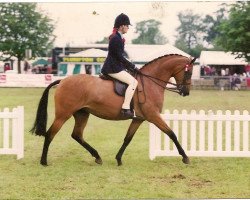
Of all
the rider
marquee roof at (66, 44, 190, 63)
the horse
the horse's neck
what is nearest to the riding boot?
the rider

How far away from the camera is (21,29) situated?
9609 millimetres

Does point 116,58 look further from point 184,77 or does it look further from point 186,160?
point 186,160

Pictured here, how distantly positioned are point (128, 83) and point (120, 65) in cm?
36

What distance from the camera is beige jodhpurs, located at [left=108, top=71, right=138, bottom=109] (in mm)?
8653

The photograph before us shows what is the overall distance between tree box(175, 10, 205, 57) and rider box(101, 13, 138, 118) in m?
1.39

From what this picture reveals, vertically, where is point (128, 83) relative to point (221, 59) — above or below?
below

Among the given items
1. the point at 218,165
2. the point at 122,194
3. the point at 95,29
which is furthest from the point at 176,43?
the point at 122,194

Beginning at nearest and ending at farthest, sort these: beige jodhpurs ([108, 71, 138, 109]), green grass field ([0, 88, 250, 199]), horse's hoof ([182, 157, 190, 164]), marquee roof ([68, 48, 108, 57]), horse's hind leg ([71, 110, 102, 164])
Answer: green grass field ([0, 88, 250, 199]), beige jodhpurs ([108, 71, 138, 109]), horse's hoof ([182, 157, 190, 164]), horse's hind leg ([71, 110, 102, 164]), marquee roof ([68, 48, 108, 57])

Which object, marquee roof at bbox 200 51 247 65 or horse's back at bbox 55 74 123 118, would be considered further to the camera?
marquee roof at bbox 200 51 247 65

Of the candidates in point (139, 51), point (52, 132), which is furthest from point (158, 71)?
point (52, 132)

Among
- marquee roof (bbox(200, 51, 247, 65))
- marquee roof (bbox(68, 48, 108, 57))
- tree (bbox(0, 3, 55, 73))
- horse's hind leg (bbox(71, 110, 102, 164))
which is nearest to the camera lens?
horse's hind leg (bbox(71, 110, 102, 164))

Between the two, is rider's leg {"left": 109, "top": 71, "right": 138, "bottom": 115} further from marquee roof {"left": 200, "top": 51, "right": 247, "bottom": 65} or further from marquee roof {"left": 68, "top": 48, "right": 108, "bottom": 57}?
marquee roof {"left": 200, "top": 51, "right": 247, "bottom": 65}

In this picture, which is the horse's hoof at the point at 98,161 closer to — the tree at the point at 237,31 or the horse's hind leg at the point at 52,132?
the horse's hind leg at the point at 52,132

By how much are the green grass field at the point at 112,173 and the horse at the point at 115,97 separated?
1.44ft
